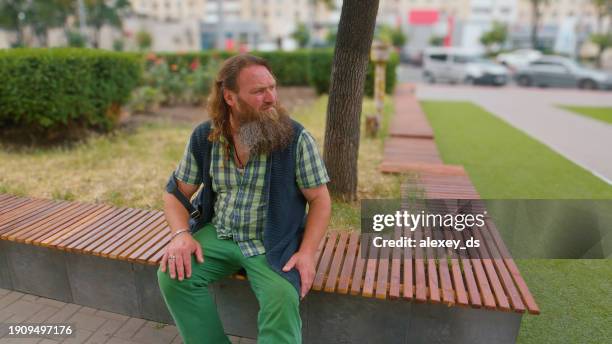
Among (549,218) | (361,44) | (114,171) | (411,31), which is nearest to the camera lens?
(361,44)

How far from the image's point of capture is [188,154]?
2324mm

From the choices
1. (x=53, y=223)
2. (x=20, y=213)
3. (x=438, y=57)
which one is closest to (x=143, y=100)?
(x=20, y=213)

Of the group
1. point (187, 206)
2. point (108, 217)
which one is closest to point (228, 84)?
point (187, 206)

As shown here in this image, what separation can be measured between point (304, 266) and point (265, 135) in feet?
2.14

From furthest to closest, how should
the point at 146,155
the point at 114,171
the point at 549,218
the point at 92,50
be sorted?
the point at 92,50, the point at 146,155, the point at 114,171, the point at 549,218

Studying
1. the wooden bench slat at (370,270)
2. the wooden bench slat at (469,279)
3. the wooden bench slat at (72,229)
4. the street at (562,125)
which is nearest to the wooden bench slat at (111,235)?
the wooden bench slat at (72,229)

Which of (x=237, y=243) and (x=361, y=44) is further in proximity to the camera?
(x=361, y=44)

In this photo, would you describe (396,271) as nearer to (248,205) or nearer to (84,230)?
(248,205)

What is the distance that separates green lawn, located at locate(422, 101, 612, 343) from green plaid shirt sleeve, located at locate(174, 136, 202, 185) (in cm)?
197

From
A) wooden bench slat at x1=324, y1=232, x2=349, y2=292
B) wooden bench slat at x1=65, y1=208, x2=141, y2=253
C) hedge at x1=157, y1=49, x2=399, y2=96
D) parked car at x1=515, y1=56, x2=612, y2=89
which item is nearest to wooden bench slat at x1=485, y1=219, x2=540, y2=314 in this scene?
wooden bench slat at x1=324, y1=232, x2=349, y2=292

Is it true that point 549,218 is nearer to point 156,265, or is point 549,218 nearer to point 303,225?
point 303,225

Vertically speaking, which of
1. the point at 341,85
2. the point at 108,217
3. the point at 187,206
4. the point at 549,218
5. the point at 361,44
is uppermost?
the point at 361,44

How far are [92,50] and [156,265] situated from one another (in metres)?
5.06

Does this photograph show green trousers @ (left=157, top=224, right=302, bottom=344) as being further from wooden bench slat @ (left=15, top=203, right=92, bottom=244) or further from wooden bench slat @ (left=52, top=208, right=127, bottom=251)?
wooden bench slat @ (left=15, top=203, right=92, bottom=244)
